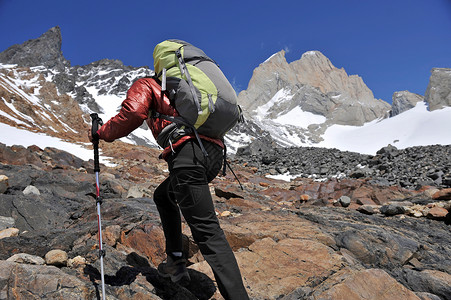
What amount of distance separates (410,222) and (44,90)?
101 meters

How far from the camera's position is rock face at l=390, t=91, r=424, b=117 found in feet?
511

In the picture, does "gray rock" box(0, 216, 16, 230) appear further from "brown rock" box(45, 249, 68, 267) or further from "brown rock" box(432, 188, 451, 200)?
"brown rock" box(432, 188, 451, 200)

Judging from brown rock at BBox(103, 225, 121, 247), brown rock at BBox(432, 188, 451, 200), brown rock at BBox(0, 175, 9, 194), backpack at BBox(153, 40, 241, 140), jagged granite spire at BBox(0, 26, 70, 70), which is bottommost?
brown rock at BBox(103, 225, 121, 247)

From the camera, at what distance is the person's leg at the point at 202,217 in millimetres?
2564

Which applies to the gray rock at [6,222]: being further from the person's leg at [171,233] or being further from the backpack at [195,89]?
the backpack at [195,89]

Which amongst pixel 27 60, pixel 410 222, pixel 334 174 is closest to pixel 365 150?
pixel 334 174

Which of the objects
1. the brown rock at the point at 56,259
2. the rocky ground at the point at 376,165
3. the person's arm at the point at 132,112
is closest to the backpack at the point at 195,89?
the person's arm at the point at 132,112

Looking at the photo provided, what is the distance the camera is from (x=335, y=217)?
6.22 meters

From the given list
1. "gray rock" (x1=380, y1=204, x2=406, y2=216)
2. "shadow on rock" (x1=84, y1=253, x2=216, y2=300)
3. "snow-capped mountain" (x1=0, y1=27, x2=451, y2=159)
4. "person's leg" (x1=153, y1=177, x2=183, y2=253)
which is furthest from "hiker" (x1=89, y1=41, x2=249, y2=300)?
"snow-capped mountain" (x1=0, y1=27, x2=451, y2=159)

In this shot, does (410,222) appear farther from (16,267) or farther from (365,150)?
(365,150)

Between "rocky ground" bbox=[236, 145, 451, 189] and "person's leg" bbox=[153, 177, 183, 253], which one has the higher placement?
"rocky ground" bbox=[236, 145, 451, 189]

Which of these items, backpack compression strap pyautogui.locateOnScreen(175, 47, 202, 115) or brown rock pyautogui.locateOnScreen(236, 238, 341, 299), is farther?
brown rock pyautogui.locateOnScreen(236, 238, 341, 299)

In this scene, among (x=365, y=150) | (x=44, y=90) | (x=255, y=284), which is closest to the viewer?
(x=255, y=284)

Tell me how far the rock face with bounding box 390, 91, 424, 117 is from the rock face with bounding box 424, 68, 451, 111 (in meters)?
A: 24.6
